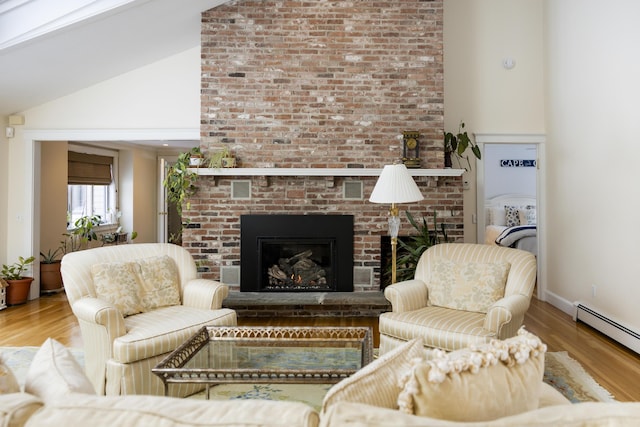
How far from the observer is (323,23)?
4789mm

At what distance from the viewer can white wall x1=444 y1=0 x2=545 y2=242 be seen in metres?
5.26

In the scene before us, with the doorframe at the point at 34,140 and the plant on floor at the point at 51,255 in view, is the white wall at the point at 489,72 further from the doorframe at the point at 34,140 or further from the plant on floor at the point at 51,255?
the plant on floor at the point at 51,255

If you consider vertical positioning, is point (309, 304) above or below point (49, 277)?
below

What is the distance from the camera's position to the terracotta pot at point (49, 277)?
18.3 ft

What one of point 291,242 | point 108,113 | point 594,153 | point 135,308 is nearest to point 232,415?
point 135,308

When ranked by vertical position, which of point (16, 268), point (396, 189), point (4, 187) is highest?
point (4, 187)

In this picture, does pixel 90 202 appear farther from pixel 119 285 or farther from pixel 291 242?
pixel 119 285

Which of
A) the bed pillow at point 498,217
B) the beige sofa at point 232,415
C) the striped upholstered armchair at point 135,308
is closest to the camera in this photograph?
the beige sofa at point 232,415

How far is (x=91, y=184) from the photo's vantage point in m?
7.31

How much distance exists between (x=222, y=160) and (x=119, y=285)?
205cm

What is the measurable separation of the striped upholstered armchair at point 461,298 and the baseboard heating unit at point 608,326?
43.8 inches

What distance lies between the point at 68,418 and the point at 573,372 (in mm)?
3163

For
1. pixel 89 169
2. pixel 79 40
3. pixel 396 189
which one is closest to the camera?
pixel 396 189

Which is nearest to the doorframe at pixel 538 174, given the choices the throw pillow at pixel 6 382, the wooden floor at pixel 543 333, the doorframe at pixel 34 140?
the wooden floor at pixel 543 333
